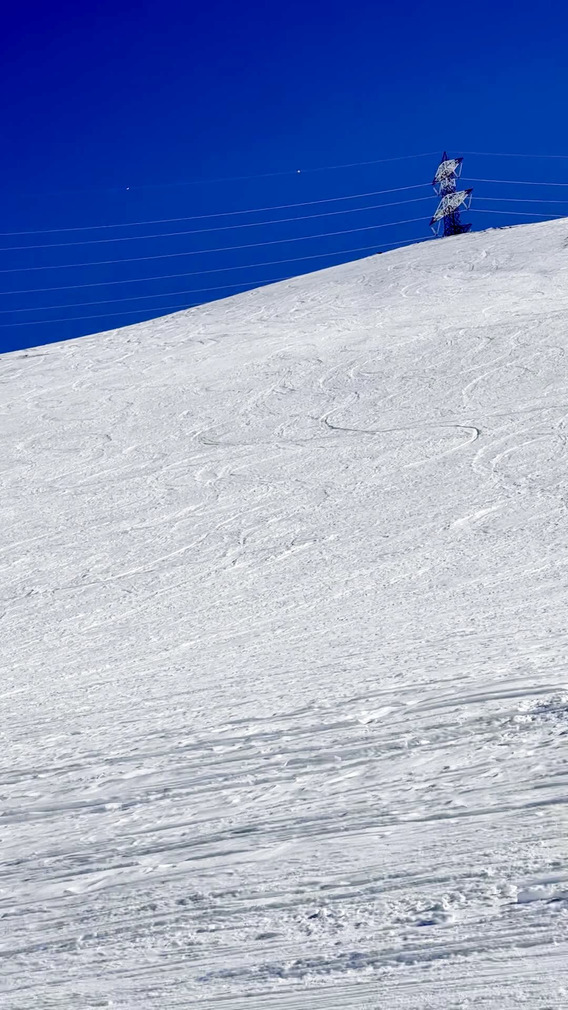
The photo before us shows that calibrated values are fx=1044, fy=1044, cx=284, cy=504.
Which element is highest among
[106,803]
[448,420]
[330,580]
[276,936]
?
[448,420]

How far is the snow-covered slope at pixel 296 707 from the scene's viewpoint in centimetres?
260

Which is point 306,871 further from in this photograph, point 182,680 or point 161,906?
point 182,680

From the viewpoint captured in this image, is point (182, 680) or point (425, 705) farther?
point (182, 680)

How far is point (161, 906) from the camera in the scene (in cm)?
285

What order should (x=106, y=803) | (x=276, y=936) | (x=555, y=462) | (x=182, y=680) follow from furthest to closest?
(x=555, y=462)
(x=182, y=680)
(x=106, y=803)
(x=276, y=936)

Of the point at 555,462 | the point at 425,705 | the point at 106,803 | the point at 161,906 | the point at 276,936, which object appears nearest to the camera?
the point at 276,936

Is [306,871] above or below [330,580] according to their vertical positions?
below

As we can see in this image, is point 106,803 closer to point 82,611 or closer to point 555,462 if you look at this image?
point 82,611

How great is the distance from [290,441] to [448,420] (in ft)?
5.64

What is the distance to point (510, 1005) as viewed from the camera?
2256 millimetres

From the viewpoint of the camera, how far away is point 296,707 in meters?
4.10

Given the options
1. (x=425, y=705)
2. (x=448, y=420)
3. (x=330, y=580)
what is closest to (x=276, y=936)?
(x=425, y=705)

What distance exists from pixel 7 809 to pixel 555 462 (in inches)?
252

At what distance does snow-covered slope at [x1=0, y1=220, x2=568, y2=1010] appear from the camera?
260cm
